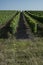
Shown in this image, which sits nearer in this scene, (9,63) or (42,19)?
(9,63)

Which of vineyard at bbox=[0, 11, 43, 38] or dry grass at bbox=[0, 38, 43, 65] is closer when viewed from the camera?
dry grass at bbox=[0, 38, 43, 65]

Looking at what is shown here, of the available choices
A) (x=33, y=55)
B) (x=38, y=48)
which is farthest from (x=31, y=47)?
(x=33, y=55)

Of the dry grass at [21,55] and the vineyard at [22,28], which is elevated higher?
the dry grass at [21,55]

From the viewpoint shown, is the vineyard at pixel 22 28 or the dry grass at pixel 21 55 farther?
the vineyard at pixel 22 28

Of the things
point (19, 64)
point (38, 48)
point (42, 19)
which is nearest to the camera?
point (19, 64)

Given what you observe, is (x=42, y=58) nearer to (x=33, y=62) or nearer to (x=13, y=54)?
(x=33, y=62)

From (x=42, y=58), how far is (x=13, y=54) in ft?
7.18

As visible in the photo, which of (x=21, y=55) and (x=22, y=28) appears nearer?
(x=21, y=55)

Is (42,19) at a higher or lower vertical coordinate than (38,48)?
lower

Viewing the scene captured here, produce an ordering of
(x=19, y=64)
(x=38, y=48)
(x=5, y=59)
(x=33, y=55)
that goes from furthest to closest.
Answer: (x=38, y=48) < (x=33, y=55) < (x=5, y=59) < (x=19, y=64)

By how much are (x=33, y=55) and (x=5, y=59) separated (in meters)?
2.06

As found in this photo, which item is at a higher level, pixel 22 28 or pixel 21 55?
pixel 21 55

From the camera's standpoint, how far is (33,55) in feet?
43.7

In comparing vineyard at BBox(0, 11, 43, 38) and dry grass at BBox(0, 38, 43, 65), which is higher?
dry grass at BBox(0, 38, 43, 65)
